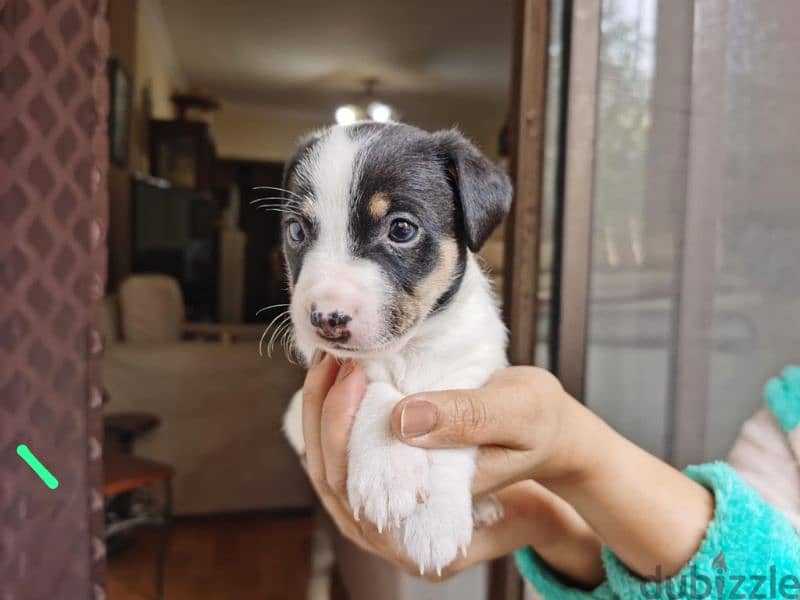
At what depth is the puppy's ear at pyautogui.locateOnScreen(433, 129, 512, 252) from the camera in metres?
0.96

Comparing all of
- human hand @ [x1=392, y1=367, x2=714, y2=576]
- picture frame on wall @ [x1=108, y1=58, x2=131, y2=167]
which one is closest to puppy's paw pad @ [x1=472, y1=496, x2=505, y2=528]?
human hand @ [x1=392, y1=367, x2=714, y2=576]

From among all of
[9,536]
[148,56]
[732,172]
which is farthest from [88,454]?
[148,56]

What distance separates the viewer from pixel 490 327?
1.04 metres

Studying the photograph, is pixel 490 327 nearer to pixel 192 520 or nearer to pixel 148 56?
pixel 192 520

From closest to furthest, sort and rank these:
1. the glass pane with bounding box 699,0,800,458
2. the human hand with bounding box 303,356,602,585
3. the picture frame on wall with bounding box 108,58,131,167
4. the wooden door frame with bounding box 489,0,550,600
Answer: the human hand with bounding box 303,356,602,585 < the glass pane with bounding box 699,0,800,458 < the wooden door frame with bounding box 489,0,550,600 < the picture frame on wall with bounding box 108,58,131,167

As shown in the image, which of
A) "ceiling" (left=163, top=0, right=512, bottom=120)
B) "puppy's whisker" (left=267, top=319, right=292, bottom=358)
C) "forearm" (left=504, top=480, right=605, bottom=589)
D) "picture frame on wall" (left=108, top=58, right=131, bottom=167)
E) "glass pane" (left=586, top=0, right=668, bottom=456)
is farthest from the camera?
"ceiling" (left=163, top=0, right=512, bottom=120)

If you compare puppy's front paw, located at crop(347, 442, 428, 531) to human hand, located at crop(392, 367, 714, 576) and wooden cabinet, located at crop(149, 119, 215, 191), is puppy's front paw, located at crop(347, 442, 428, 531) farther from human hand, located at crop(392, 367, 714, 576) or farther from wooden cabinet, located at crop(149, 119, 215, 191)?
wooden cabinet, located at crop(149, 119, 215, 191)

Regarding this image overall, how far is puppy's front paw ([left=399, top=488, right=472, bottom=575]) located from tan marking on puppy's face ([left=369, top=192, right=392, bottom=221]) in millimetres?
381

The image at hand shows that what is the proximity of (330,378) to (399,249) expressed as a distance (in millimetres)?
238

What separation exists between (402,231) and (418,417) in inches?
11.2

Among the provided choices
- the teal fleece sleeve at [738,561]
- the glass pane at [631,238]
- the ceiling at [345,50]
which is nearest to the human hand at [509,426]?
the teal fleece sleeve at [738,561]

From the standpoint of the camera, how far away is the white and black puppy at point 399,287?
31.2 inches

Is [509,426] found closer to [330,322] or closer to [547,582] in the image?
[330,322]

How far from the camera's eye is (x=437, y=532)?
0.78 meters
